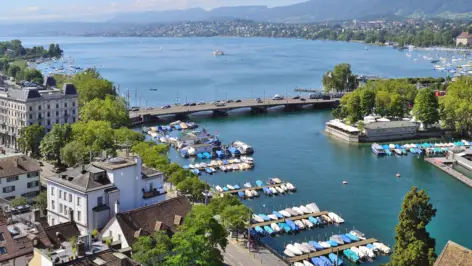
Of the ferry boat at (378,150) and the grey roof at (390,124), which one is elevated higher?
the grey roof at (390,124)

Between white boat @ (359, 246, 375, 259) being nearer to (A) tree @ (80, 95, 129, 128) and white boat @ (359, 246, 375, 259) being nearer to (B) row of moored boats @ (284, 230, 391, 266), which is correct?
(B) row of moored boats @ (284, 230, 391, 266)

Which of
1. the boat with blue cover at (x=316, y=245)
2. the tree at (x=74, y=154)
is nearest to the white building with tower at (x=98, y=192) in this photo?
the boat with blue cover at (x=316, y=245)

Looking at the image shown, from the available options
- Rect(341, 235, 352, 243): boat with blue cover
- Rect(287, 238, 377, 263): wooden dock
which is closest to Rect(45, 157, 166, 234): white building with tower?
Rect(287, 238, 377, 263): wooden dock

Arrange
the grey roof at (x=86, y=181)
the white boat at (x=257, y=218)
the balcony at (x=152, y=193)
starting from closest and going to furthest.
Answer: the grey roof at (x=86, y=181), the balcony at (x=152, y=193), the white boat at (x=257, y=218)

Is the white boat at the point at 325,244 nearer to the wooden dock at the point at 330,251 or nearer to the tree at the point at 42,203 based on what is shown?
the wooden dock at the point at 330,251

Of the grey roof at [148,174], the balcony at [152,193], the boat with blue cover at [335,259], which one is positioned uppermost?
the grey roof at [148,174]

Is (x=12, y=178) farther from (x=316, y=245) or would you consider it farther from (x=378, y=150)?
(x=378, y=150)

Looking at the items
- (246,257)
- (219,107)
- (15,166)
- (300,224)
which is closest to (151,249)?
(246,257)
